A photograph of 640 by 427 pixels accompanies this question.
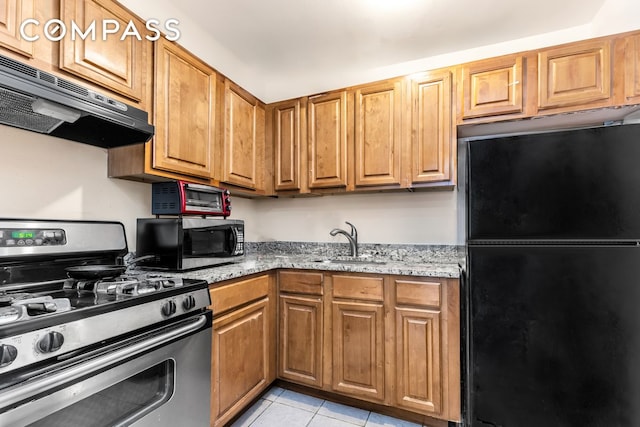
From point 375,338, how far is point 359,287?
312mm

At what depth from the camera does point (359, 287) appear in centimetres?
186

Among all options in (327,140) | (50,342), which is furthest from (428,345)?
(50,342)

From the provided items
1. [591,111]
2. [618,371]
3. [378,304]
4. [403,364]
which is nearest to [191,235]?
[378,304]

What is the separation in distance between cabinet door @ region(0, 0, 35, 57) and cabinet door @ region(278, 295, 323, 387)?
1.72 metres

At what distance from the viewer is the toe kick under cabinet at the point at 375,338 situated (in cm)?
168

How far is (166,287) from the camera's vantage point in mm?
1236

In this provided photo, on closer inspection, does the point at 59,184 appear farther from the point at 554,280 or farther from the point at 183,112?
the point at 554,280

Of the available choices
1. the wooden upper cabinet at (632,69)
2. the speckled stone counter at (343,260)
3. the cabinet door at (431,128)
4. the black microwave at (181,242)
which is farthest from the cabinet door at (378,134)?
the wooden upper cabinet at (632,69)

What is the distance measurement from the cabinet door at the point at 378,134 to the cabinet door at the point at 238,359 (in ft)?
3.75

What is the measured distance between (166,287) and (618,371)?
2.05m

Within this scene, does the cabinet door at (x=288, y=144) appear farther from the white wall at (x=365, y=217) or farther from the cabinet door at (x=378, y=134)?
the cabinet door at (x=378, y=134)

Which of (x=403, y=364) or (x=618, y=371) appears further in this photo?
(x=403, y=364)

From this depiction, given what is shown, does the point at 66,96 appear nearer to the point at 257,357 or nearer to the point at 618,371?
the point at 257,357

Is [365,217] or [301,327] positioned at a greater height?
[365,217]
